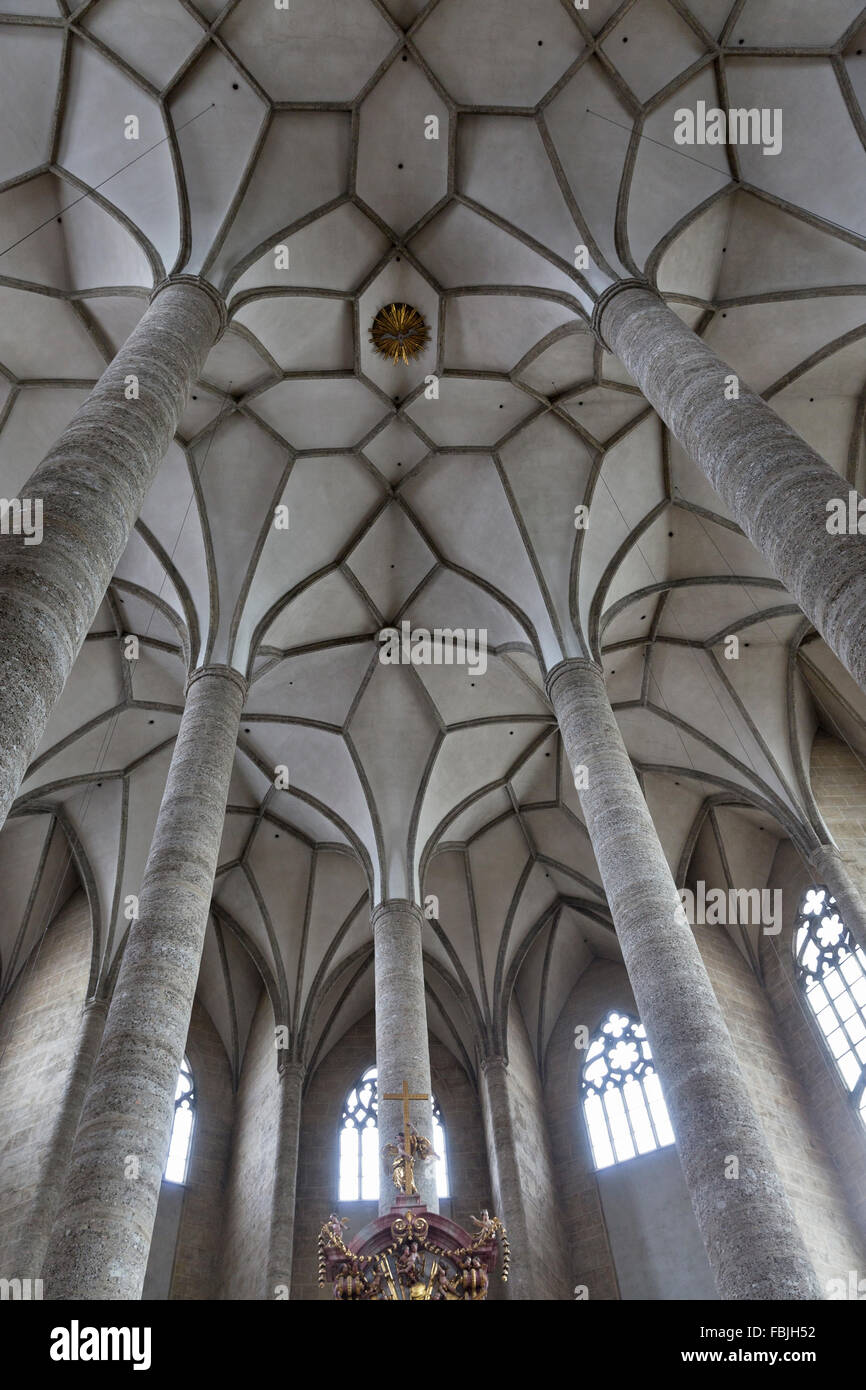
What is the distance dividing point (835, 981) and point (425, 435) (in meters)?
11.6

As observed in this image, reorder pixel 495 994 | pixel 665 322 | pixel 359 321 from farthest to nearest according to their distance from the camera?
1. pixel 495 994
2. pixel 359 321
3. pixel 665 322

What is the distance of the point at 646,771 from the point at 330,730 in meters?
6.18

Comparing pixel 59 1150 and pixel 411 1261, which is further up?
pixel 59 1150

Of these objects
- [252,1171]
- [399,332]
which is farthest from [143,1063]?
[399,332]

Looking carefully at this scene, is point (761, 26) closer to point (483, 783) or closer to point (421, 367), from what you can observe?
point (421, 367)

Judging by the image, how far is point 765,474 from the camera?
741 centimetres

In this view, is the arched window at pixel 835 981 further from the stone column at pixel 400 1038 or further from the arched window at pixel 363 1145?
the stone column at pixel 400 1038

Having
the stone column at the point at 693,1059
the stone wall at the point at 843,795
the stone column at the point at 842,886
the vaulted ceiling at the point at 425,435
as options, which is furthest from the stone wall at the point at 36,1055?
the stone wall at the point at 843,795

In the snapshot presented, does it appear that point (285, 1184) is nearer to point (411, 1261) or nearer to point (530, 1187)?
point (530, 1187)

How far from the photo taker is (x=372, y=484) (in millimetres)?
16344

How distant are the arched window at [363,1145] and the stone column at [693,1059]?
29.1 ft

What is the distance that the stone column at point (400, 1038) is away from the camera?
37.8 feet

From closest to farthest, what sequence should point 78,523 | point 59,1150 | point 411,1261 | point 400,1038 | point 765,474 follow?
1. point 78,523
2. point 411,1261
3. point 765,474
4. point 400,1038
5. point 59,1150
